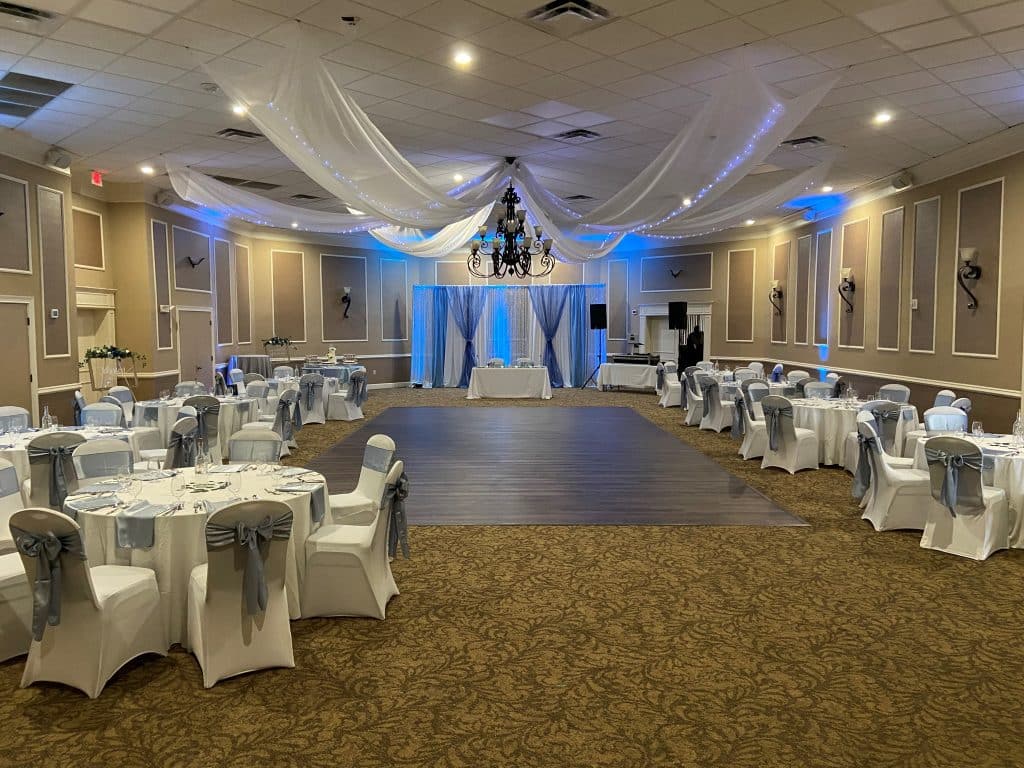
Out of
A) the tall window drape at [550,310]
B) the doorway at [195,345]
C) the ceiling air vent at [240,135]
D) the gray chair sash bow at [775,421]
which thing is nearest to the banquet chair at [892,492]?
the gray chair sash bow at [775,421]

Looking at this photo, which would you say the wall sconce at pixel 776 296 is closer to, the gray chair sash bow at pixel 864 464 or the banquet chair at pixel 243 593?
the gray chair sash bow at pixel 864 464

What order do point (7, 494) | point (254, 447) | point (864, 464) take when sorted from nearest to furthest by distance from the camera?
1. point (7, 494)
2. point (254, 447)
3. point (864, 464)

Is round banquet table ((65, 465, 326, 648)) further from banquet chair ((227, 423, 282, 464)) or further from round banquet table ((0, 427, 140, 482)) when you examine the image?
round banquet table ((0, 427, 140, 482))

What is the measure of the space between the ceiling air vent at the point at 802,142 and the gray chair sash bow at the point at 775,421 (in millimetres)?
3111

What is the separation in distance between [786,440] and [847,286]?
5.21 metres

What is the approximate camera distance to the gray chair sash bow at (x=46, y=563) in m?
2.94

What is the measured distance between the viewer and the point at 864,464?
5793 millimetres

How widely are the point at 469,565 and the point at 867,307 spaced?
8.97 m

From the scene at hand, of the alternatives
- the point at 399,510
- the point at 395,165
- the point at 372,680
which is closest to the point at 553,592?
the point at 399,510

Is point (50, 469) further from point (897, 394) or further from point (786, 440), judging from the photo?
point (897, 394)

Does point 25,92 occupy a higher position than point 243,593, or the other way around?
point 25,92

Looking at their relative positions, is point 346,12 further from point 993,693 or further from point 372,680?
point 993,693

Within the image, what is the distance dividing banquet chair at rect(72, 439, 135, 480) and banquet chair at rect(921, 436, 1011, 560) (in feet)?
→ 18.0

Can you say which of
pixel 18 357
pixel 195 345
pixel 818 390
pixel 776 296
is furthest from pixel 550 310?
pixel 18 357
